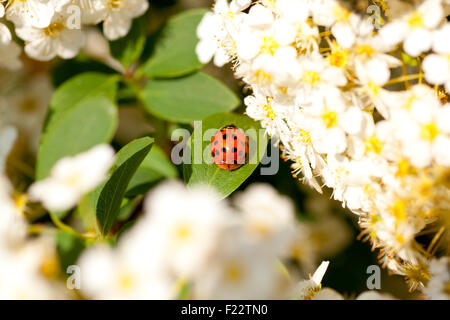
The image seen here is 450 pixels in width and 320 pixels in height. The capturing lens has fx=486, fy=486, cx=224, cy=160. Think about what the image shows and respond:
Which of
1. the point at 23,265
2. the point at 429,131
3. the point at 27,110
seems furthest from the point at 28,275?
the point at 27,110

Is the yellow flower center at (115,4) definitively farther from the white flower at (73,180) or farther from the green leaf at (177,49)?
the white flower at (73,180)

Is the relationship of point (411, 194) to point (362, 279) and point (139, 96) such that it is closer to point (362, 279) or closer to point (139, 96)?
point (362, 279)

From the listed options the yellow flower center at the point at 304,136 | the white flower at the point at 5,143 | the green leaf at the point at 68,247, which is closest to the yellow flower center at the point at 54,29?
the white flower at the point at 5,143

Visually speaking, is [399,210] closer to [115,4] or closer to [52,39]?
[115,4]

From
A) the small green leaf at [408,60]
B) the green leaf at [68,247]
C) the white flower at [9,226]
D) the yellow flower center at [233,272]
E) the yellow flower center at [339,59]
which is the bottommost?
the green leaf at [68,247]

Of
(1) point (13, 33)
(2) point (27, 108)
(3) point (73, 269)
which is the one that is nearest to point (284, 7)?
(3) point (73, 269)

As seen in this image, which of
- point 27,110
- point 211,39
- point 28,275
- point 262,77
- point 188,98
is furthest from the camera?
point 27,110

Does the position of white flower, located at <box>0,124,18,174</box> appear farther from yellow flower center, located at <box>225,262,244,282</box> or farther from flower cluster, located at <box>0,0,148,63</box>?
yellow flower center, located at <box>225,262,244,282</box>
